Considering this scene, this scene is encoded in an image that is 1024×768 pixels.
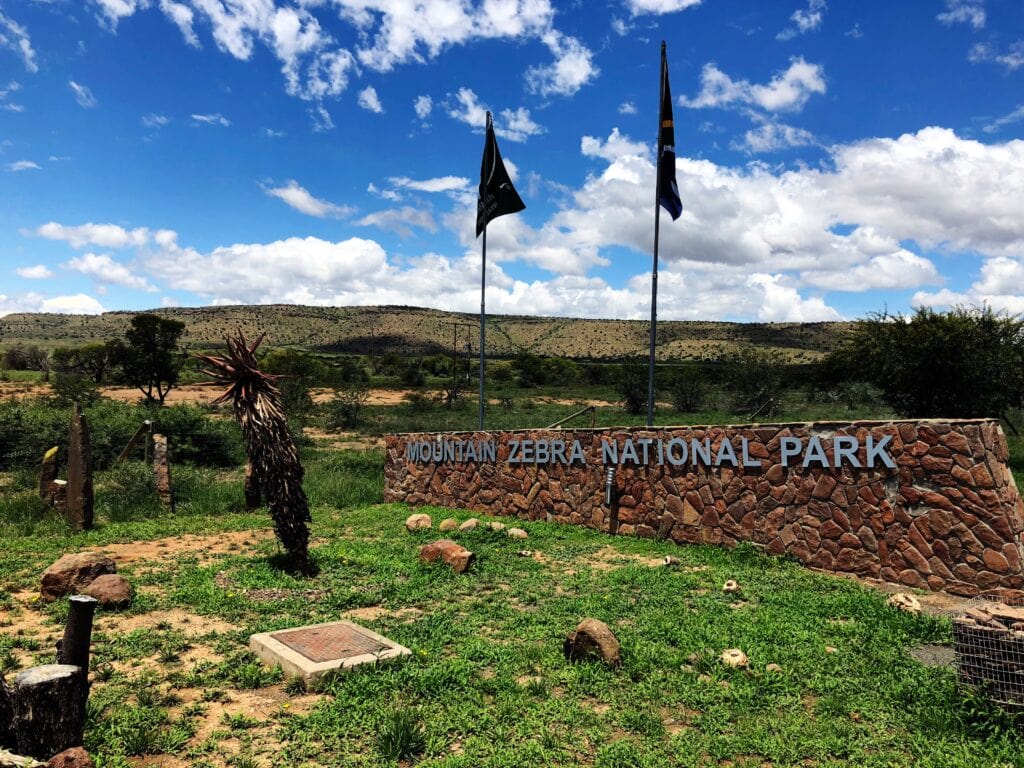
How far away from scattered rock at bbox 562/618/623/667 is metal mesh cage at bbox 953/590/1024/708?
2.29 metres

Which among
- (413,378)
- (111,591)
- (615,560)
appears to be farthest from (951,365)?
(413,378)

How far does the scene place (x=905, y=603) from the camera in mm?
6820

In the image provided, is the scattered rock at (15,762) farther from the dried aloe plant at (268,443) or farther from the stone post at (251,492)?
the stone post at (251,492)

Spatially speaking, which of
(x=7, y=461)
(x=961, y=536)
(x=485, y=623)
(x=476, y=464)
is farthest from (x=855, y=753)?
(x=7, y=461)

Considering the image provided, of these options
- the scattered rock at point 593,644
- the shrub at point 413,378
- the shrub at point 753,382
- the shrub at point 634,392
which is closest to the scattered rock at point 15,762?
the scattered rock at point 593,644

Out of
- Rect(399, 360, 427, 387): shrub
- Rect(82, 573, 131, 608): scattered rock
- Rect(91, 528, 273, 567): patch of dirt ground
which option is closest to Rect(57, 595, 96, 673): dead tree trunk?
Rect(82, 573, 131, 608): scattered rock

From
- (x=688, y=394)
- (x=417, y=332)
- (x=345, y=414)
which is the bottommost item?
(x=345, y=414)

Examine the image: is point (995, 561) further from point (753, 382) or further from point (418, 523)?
point (753, 382)

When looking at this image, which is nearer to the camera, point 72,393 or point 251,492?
point 251,492

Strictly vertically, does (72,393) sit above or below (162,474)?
above

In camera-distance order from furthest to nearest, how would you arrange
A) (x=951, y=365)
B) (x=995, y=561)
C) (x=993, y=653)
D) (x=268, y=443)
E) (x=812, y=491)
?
(x=951, y=365)
(x=812, y=491)
(x=268, y=443)
(x=995, y=561)
(x=993, y=653)

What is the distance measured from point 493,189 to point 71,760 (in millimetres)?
13710

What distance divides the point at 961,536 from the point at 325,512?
1058cm

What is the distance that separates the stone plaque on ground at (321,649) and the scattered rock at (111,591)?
1859 mm
